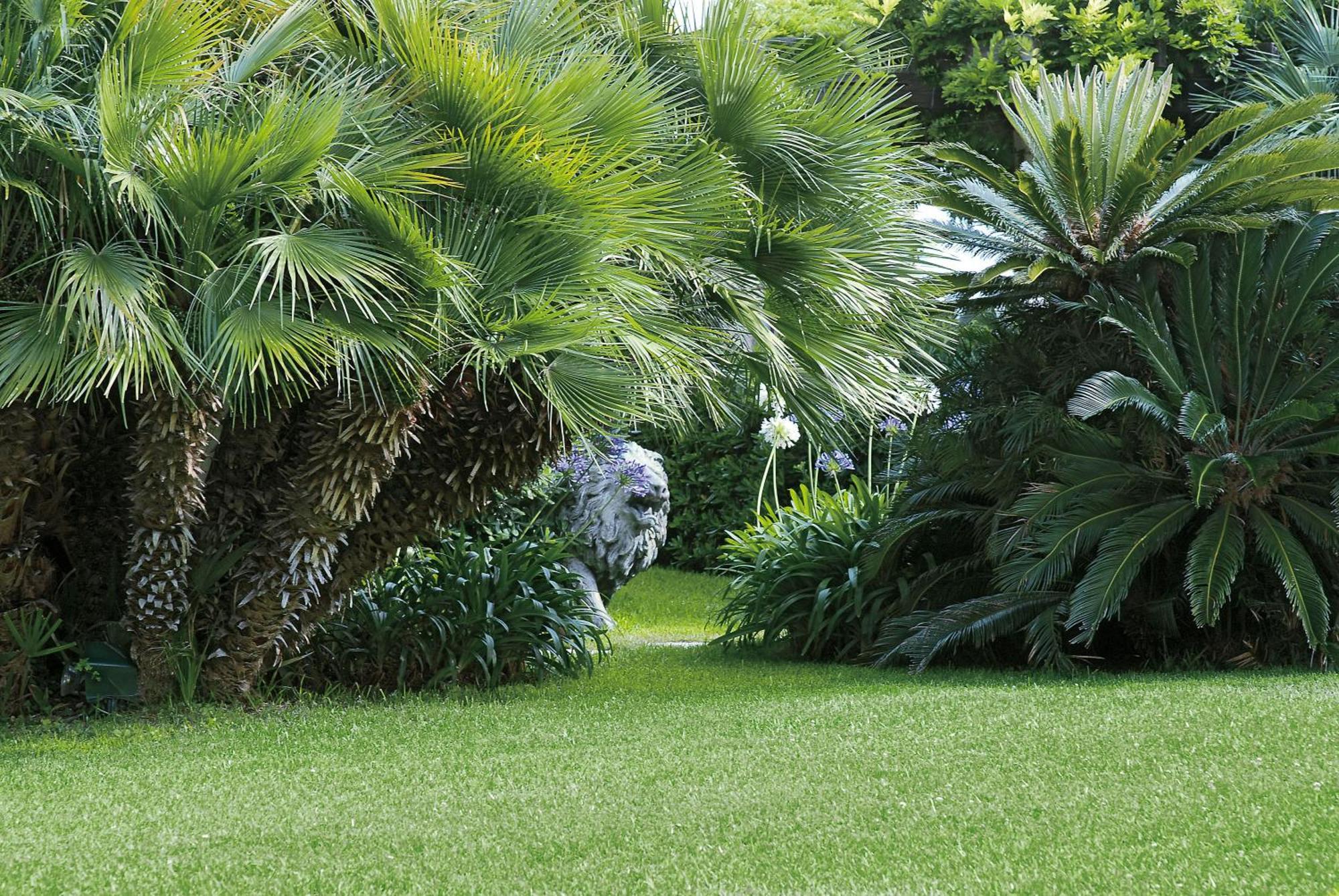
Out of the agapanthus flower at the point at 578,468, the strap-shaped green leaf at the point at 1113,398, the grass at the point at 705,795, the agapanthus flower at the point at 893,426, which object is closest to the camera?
the grass at the point at 705,795

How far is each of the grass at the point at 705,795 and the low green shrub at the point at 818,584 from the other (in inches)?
72.6

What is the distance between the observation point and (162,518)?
18.4 feet

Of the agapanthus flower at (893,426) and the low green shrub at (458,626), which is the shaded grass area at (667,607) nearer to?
the agapanthus flower at (893,426)

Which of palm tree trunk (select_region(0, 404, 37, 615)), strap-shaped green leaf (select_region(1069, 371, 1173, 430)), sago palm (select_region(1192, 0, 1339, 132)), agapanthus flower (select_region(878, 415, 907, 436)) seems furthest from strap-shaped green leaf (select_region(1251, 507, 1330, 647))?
palm tree trunk (select_region(0, 404, 37, 615))

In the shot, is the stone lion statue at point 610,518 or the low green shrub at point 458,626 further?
the stone lion statue at point 610,518

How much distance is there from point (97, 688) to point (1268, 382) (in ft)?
20.6

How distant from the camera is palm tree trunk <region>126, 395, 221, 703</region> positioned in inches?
211

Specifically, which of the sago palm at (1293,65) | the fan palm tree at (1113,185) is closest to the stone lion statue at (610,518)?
the fan palm tree at (1113,185)

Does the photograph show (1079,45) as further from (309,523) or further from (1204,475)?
(309,523)

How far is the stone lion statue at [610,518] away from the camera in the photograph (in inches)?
381

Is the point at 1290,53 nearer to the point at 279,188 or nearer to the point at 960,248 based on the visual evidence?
the point at 960,248

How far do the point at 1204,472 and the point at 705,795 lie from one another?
3.82 m

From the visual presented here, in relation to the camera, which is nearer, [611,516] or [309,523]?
[309,523]

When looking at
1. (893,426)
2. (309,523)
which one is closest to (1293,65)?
(893,426)
